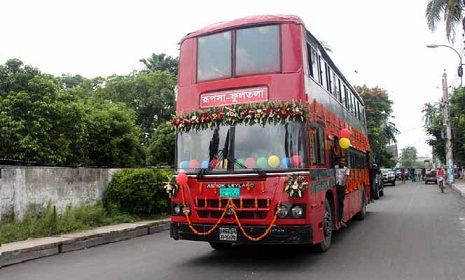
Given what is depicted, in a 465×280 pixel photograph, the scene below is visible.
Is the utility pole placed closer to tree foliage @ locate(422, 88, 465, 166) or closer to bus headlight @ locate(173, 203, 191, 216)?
tree foliage @ locate(422, 88, 465, 166)

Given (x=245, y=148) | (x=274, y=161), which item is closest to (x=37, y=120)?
(x=245, y=148)

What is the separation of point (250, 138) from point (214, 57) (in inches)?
68.5

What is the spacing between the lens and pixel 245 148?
7168 millimetres

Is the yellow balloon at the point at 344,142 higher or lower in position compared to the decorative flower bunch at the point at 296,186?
higher

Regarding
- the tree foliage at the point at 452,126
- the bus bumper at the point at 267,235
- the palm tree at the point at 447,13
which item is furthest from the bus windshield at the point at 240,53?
the tree foliage at the point at 452,126

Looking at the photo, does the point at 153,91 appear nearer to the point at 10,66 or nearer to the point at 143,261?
the point at 10,66

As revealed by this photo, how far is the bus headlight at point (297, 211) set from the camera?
678 centimetres

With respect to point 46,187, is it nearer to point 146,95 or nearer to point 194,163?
point 194,163

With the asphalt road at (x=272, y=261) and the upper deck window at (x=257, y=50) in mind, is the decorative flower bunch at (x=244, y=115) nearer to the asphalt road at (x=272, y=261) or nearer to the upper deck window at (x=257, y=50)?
the upper deck window at (x=257, y=50)

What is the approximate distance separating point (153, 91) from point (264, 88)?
27.4 metres

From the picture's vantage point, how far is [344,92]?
1261 cm

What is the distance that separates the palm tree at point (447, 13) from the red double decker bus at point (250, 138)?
13.1 metres

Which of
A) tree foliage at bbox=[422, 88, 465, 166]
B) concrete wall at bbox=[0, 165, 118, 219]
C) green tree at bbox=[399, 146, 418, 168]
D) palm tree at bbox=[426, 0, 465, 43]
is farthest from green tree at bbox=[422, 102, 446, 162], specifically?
green tree at bbox=[399, 146, 418, 168]

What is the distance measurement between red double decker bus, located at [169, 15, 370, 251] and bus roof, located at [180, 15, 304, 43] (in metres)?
0.02
